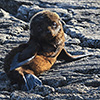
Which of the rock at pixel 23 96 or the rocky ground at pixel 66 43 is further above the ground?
the rocky ground at pixel 66 43

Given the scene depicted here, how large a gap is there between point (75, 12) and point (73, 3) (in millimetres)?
520

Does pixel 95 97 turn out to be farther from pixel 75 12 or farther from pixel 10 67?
pixel 75 12

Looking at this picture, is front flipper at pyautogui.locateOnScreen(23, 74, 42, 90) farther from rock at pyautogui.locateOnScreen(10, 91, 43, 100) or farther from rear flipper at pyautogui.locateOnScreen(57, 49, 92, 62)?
rear flipper at pyautogui.locateOnScreen(57, 49, 92, 62)

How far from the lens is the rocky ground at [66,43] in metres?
3.61

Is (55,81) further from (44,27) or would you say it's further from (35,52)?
(44,27)

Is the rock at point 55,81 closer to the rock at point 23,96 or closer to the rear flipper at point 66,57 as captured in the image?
the rock at point 23,96

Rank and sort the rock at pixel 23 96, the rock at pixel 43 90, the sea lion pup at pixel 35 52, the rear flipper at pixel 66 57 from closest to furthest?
the rock at pixel 23 96 < the rock at pixel 43 90 < the sea lion pup at pixel 35 52 < the rear flipper at pixel 66 57

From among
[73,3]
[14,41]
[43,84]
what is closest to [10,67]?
[43,84]

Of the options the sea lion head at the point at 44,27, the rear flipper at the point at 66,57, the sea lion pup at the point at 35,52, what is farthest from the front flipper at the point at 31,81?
the rear flipper at the point at 66,57

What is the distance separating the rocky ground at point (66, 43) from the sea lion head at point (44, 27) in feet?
1.87

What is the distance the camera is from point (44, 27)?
379 cm

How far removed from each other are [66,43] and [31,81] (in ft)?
5.33

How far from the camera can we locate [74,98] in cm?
345

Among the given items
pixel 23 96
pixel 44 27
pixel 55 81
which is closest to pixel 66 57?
pixel 55 81
